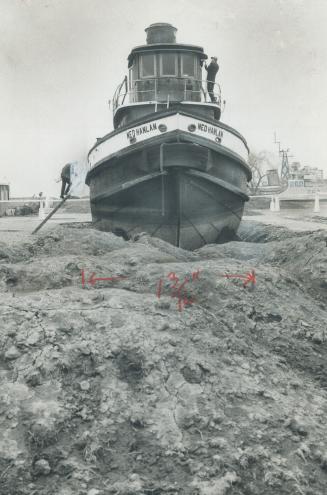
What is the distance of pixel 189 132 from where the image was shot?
9242 millimetres

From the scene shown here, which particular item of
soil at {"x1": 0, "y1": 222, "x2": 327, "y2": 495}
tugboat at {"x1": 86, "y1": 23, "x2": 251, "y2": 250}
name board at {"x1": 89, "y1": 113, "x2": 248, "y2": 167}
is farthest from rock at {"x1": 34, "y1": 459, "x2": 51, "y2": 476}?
name board at {"x1": 89, "y1": 113, "x2": 248, "y2": 167}

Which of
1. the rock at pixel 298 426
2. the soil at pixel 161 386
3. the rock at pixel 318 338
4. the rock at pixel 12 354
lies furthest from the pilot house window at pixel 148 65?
the rock at pixel 298 426

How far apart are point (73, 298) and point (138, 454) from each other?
149 centimetres

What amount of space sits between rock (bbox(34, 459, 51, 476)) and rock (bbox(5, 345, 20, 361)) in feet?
2.37

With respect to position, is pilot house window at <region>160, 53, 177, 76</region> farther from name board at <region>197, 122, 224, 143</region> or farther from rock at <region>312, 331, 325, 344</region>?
rock at <region>312, 331, 325, 344</region>

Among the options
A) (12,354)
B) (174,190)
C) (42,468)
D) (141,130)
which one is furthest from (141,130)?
(42,468)

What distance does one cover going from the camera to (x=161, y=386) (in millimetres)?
2980

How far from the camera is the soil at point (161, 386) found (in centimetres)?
246

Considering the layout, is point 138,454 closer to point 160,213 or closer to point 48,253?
point 48,253

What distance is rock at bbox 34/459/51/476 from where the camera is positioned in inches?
95.4

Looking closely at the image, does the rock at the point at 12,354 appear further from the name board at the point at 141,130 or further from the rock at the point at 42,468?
the name board at the point at 141,130

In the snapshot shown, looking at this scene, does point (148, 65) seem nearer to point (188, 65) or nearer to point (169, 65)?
point (169, 65)

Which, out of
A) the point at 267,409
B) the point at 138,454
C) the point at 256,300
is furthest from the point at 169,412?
the point at 256,300

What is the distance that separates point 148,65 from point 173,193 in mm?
3559
